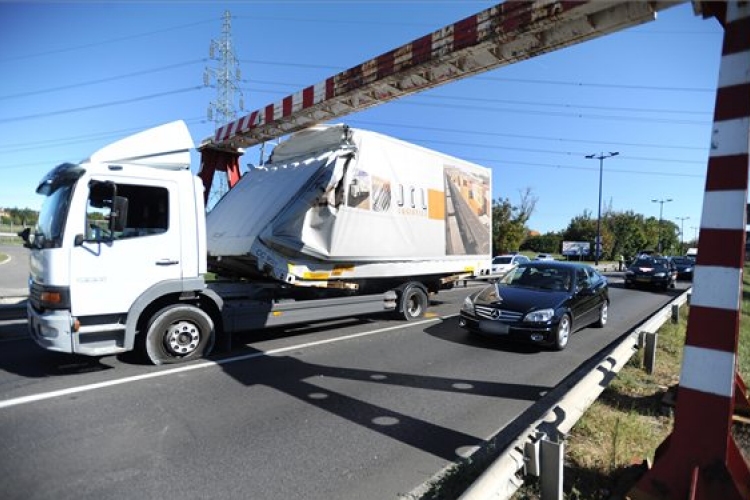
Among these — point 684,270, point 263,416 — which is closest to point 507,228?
point 684,270

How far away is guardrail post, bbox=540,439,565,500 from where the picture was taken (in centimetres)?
264

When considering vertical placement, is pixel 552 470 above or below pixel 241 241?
below

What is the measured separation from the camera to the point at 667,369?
6.38 metres

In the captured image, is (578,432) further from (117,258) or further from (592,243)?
(592,243)

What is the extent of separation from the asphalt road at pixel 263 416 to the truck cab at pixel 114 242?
0.69 m

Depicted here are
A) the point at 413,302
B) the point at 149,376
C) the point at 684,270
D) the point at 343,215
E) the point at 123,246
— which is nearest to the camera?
the point at 149,376

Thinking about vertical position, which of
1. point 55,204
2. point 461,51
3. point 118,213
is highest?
point 461,51

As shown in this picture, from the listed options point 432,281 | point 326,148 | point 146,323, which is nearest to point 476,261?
point 432,281

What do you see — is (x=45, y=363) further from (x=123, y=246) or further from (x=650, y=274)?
(x=650, y=274)

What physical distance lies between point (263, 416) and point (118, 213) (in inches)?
121

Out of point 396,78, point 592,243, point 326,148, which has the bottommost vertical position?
point 592,243

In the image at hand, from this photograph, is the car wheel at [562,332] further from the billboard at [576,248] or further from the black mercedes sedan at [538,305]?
the billboard at [576,248]

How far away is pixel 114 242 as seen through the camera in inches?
229

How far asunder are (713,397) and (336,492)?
2.46 metres
